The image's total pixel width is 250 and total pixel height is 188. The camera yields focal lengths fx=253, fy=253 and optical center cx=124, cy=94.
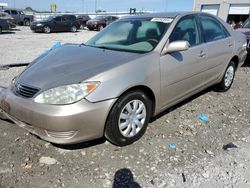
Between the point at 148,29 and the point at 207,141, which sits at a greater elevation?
the point at 148,29

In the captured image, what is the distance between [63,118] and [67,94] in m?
0.26

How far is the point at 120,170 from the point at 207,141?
4.31 feet

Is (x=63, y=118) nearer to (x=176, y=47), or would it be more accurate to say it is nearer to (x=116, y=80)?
(x=116, y=80)

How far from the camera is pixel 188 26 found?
157 inches

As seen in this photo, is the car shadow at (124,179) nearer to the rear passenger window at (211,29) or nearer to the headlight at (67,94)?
the headlight at (67,94)

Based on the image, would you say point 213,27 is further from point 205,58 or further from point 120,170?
point 120,170

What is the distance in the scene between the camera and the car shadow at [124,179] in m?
2.53

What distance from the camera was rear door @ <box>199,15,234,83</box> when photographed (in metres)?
4.30

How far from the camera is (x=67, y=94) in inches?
105

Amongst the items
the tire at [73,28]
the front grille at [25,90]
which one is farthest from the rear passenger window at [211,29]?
the tire at [73,28]

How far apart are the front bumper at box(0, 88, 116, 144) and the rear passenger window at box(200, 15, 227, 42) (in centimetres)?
244

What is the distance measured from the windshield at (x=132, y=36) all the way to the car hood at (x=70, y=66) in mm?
258

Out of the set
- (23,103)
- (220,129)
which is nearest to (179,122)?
(220,129)

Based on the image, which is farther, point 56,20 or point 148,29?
point 56,20
